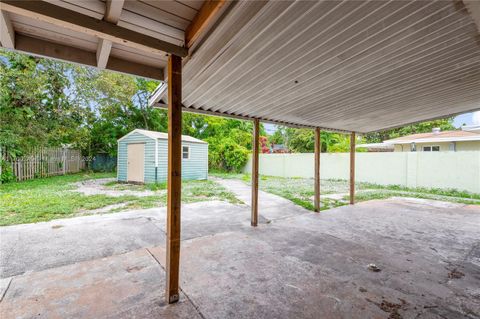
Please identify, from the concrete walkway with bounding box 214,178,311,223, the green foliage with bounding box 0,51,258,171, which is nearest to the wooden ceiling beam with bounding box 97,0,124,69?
the concrete walkway with bounding box 214,178,311,223

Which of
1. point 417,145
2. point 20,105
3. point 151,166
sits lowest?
point 151,166

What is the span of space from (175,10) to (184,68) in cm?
92

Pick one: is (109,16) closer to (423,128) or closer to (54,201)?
(54,201)

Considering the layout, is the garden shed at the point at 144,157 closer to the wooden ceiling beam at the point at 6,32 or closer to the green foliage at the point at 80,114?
the green foliage at the point at 80,114

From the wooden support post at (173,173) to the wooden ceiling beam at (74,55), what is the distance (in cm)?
59

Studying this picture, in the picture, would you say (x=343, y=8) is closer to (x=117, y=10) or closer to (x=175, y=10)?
(x=175, y=10)

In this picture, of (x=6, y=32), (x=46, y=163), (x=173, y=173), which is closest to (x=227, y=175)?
(x=46, y=163)

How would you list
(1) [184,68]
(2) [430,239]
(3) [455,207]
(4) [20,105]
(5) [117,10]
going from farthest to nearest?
(4) [20,105] → (3) [455,207] → (2) [430,239] → (1) [184,68] → (5) [117,10]

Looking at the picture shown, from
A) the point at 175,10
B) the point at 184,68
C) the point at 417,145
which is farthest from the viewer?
the point at 417,145

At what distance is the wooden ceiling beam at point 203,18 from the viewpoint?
141 cm

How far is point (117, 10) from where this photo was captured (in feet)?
4.77

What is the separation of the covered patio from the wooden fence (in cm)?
889

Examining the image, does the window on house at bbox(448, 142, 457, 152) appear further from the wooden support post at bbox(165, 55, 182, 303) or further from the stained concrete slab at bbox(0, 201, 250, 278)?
the wooden support post at bbox(165, 55, 182, 303)

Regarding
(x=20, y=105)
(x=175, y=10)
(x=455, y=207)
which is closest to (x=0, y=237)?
(x=175, y=10)
